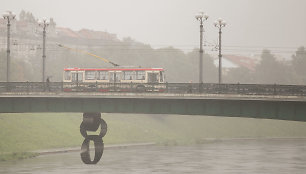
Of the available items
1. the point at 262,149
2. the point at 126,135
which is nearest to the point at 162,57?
the point at 126,135

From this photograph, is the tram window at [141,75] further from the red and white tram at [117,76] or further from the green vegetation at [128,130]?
the green vegetation at [128,130]

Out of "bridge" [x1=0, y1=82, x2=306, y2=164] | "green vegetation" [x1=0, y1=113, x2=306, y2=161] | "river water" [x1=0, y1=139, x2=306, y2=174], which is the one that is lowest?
"river water" [x1=0, y1=139, x2=306, y2=174]

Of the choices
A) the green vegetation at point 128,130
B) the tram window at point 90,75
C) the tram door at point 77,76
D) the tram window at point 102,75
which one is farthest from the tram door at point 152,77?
the green vegetation at point 128,130

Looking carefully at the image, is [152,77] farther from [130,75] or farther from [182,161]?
[182,161]

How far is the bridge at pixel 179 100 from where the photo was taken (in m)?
53.9

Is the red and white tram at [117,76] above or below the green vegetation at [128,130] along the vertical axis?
above

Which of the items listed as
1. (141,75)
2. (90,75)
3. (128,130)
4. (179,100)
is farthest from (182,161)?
(128,130)

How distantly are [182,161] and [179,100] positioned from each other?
1214 inches

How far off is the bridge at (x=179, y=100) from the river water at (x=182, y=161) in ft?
49.1

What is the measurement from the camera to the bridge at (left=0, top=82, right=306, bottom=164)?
53.9 meters

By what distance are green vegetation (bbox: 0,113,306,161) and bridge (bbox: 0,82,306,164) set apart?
2771 cm

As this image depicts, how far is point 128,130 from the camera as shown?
122 m

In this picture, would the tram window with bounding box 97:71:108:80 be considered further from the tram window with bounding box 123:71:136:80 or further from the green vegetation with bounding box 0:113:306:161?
the green vegetation with bounding box 0:113:306:161

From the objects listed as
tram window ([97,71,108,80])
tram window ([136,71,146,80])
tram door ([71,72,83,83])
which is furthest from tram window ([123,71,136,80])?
tram door ([71,72,83,83])
